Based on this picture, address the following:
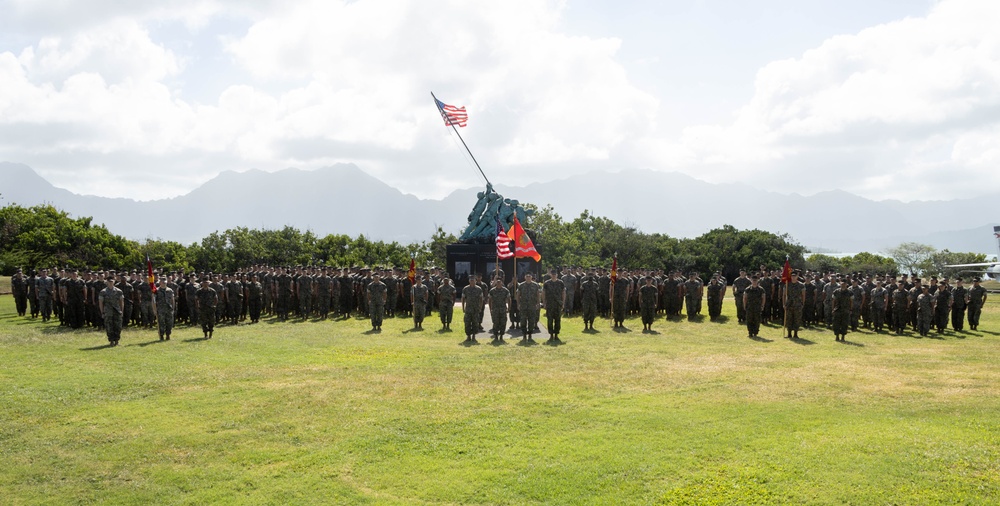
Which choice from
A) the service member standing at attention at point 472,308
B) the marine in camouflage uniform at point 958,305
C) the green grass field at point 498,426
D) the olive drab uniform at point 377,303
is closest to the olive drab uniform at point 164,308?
the green grass field at point 498,426

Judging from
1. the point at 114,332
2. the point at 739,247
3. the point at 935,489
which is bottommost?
the point at 935,489

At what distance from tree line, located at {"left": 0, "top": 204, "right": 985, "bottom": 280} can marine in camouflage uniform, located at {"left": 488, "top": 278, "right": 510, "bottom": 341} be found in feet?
60.0

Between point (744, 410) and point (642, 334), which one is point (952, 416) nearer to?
point (744, 410)

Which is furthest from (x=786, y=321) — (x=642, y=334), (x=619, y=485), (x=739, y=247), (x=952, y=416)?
(x=739, y=247)

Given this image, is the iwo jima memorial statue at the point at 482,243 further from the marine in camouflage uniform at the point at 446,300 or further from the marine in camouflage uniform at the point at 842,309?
the marine in camouflage uniform at the point at 842,309

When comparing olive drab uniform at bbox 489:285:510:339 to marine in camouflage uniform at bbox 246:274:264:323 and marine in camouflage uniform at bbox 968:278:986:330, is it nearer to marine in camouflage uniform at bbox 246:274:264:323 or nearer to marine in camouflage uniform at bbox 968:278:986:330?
marine in camouflage uniform at bbox 246:274:264:323

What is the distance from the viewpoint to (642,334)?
1830 cm

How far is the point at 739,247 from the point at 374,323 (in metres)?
35.6

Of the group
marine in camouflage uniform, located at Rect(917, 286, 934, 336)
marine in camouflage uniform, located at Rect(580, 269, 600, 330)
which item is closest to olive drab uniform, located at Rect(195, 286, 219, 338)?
marine in camouflage uniform, located at Rect(580, 269, 600, 330)

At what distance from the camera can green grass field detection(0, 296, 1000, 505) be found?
689 centimetres

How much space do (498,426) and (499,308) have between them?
8100 millimetres

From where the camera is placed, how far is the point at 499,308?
667 inches

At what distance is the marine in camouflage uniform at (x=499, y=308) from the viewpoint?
55.4 ft

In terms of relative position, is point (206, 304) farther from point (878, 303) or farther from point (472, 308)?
point (878, 303)
